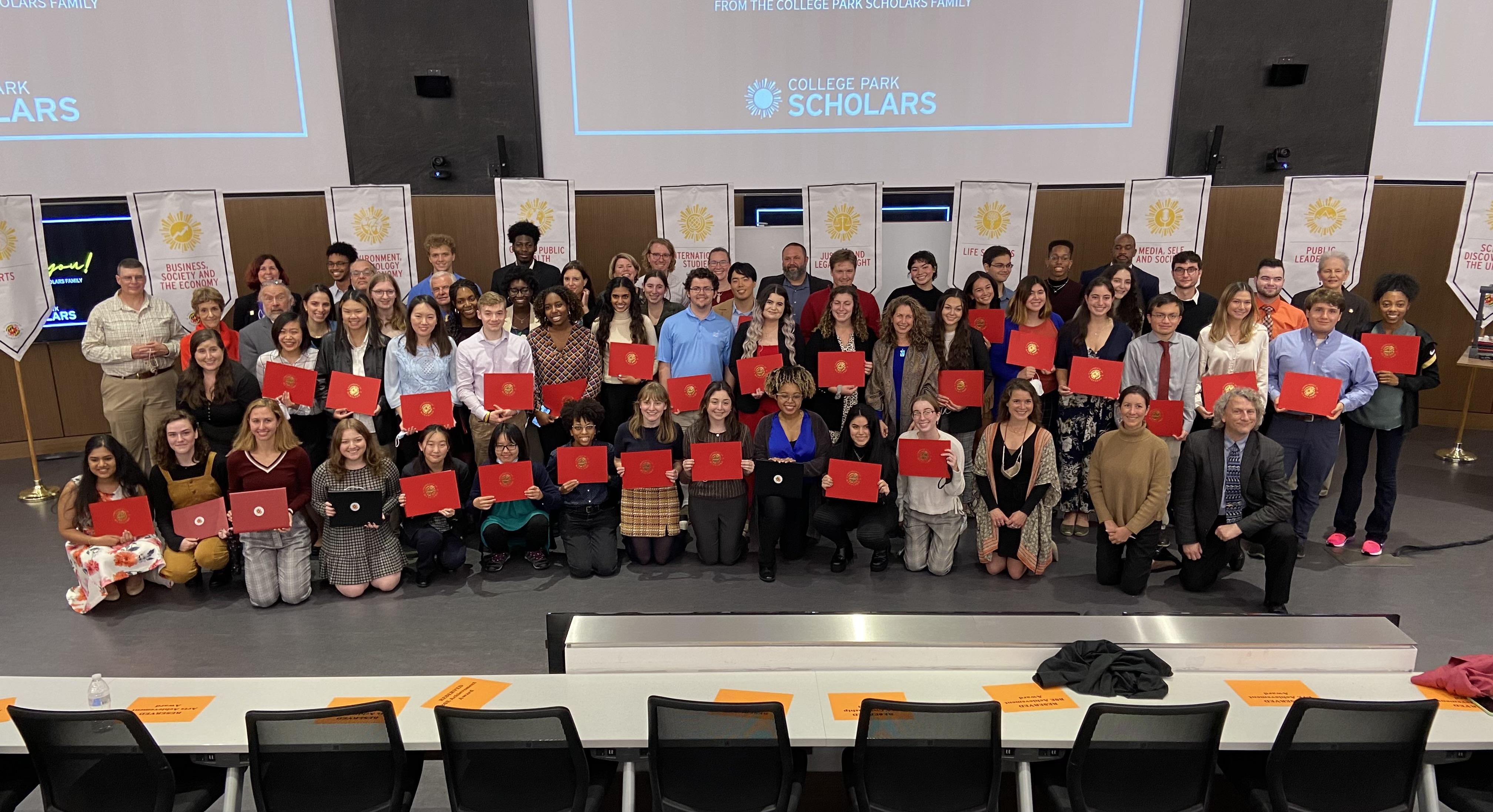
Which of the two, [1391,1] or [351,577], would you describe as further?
[1391,1]

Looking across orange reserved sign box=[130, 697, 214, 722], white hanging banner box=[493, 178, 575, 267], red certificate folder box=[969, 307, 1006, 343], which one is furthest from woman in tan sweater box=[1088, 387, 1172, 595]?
white hanging banner box=[493, 178, 575, 267]

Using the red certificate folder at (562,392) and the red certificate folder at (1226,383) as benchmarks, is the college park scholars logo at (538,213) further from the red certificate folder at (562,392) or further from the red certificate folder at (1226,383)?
the red certificate folder at (1226,383)

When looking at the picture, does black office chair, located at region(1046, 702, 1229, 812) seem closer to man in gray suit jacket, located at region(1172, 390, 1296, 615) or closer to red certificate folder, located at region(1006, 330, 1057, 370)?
man in gray suit jacket, located at region(1172, 390, 1296, 615)

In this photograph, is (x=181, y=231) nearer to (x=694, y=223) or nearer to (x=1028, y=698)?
(x=694, y=223)

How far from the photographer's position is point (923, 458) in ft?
18.7

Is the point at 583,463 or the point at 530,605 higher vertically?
the point at 583,463

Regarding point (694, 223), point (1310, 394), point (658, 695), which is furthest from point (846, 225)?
point (658, 695)

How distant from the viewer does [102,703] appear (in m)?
3.46

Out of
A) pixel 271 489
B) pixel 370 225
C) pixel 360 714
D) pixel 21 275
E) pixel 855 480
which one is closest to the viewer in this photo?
pixel 360 714

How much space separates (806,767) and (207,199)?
23.7ft

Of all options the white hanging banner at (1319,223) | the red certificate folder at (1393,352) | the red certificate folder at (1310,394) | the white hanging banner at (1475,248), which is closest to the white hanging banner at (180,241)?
the red certificate folder at (1310,394)

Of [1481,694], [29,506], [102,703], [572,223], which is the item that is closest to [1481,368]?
[1481,694]

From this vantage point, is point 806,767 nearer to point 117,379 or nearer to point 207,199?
point 117,379

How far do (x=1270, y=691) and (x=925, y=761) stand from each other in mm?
1418
